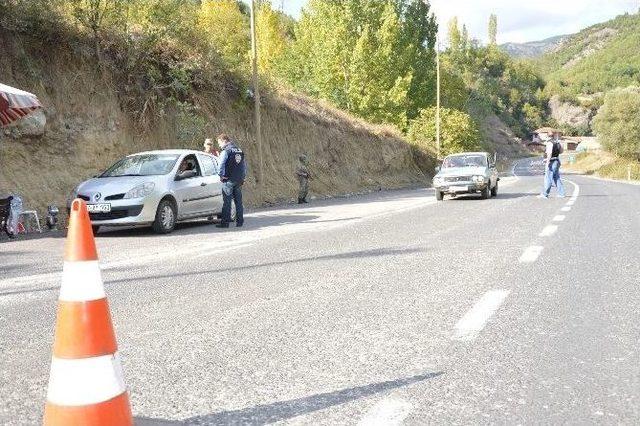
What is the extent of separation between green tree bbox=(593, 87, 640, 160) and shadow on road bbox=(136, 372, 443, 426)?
103 m

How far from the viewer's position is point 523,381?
3.46m

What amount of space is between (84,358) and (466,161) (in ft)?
66.1

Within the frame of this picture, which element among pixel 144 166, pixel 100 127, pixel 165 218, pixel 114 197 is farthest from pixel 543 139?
pixel 114 197

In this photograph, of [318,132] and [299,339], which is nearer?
[299,339]

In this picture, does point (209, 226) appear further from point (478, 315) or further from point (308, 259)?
point (478, 315)

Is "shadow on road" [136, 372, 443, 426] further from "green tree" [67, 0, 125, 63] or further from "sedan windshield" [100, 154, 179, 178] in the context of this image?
"green tree" [67, 0, 125, 63]

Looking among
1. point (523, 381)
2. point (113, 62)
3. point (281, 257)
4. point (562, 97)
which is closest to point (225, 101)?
point (113, 62)

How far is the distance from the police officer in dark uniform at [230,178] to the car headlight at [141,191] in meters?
1.63

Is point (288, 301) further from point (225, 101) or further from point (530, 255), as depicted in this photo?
point (225, 101)

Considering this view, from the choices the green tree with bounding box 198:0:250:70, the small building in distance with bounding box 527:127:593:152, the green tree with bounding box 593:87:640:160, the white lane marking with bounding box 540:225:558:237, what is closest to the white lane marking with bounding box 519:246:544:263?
the white lane marking with bounding box 540:225:558:237

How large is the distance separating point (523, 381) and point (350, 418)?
105cm

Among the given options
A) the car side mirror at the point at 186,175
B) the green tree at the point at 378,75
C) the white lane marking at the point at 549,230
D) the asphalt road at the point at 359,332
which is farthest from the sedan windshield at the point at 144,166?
the green tree at the point at 378,75

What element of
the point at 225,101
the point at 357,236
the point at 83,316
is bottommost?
the point at 357,236

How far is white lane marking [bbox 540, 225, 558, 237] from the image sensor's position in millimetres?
10344
